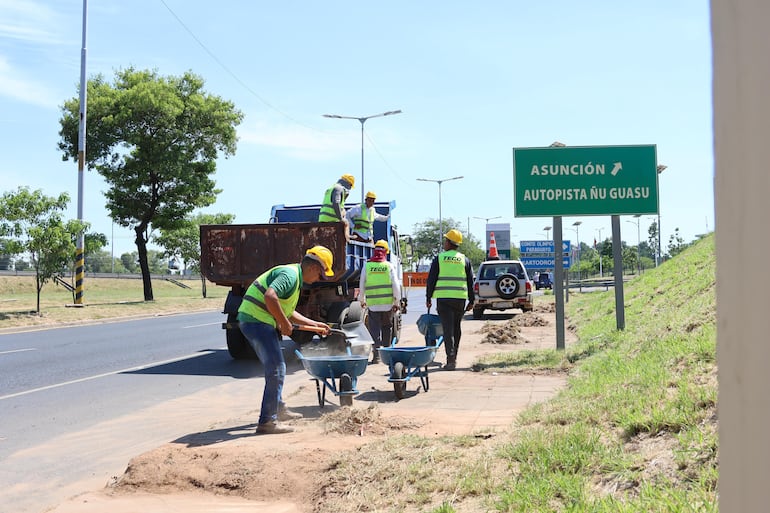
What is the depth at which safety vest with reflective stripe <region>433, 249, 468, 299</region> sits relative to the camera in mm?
11006

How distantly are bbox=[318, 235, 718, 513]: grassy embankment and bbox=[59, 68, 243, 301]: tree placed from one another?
29453mm

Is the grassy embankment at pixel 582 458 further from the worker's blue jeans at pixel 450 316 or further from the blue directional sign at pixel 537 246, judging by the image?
the blue directional sign at pixel 537 246

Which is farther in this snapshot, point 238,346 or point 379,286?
point 238,346

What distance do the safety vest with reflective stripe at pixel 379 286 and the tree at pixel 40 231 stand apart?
1565 centimetres

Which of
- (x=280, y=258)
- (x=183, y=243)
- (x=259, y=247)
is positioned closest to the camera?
(x=280, y=258)

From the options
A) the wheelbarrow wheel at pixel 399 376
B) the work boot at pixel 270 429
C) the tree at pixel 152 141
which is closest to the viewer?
the work boot at pixel 270 429

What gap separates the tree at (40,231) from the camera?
77.2 feet

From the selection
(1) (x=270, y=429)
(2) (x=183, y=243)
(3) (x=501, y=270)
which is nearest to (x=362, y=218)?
(1) (x=270, y=429)

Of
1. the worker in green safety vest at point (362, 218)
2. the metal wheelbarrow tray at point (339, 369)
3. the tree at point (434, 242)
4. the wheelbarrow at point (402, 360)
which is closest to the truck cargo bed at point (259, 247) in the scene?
A: the worker in green safety vest at point (362, 218)

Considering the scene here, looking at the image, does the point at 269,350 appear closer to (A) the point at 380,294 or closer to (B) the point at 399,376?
(B) the point at 399,376

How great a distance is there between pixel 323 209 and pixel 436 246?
7989 cm

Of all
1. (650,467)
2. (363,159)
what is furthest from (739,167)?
(363,159)

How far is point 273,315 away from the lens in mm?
6840

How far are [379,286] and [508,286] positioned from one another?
12.3m
